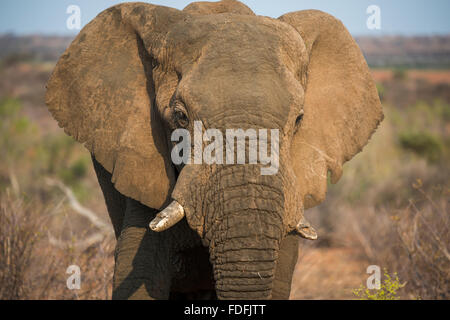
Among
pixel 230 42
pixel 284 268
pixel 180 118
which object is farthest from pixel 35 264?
pixel 230 42

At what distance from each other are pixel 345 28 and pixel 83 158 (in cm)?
1216

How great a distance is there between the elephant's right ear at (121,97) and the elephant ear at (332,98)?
87 cm

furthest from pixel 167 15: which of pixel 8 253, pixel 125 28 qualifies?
pixel 8 253

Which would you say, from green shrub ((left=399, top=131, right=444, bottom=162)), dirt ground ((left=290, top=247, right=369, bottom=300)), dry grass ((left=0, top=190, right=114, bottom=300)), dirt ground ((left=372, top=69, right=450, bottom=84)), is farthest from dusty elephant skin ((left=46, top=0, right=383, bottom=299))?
dirt ground ((left=372, top=69, right=450, bottom=84))

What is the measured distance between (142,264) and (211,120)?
3.75ft

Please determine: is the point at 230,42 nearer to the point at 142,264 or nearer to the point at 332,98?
the point at 332,98

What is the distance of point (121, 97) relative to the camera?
3846 millimetres

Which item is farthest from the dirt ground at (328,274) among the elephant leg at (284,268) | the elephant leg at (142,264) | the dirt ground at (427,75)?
the dirt ground at (427,75)

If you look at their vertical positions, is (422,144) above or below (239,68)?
below

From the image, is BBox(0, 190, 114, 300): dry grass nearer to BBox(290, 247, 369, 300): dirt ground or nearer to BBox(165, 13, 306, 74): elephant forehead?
BBox(290, 247, 369, 300): dirt ground

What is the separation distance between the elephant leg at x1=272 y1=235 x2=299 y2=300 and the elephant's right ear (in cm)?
89

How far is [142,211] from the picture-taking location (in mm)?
3912

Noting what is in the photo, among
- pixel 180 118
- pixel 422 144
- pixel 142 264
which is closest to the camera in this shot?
pixel 180 118

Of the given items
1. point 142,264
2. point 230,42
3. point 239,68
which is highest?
point 230,42
